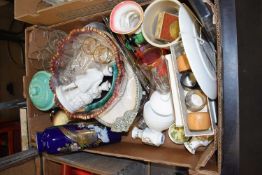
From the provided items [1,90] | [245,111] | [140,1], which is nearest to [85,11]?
[140,1]

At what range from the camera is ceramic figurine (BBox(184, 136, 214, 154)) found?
2.82ft

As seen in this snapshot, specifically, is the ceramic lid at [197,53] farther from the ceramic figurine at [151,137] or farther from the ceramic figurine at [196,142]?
the ceramic figurine at [151,137]

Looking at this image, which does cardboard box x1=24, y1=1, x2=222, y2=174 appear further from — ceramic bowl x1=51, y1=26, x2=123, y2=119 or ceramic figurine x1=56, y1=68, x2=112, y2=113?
ceramic figurine x1=56, y1=68, x2=112, y2=113

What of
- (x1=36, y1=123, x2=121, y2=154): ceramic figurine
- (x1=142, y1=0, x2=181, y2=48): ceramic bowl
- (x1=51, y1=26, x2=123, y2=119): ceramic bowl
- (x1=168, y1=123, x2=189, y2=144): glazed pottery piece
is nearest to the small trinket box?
(x1=142, y1=0, x2=181, y2=48): ceramic bowl

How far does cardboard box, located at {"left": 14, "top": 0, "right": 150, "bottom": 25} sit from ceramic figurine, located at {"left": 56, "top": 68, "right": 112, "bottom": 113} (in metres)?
0.22

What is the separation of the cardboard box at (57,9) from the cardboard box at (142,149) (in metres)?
0.02

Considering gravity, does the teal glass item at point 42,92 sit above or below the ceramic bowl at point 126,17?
below

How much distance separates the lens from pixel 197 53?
0.69 m

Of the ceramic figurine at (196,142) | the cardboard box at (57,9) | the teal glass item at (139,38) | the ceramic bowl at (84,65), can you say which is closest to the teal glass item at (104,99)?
the ceramic bowl at (84,65)

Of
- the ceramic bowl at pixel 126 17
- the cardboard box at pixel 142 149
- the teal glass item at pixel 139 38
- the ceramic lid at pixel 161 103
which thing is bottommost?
the cardboard box at pixel 142 149

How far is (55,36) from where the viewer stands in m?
1.13

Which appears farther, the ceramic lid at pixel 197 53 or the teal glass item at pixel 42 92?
the teal glass item at pixel 42 92

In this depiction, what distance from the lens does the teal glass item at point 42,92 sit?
1062 millimetres

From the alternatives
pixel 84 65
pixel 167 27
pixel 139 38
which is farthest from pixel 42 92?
pixel 167 27
